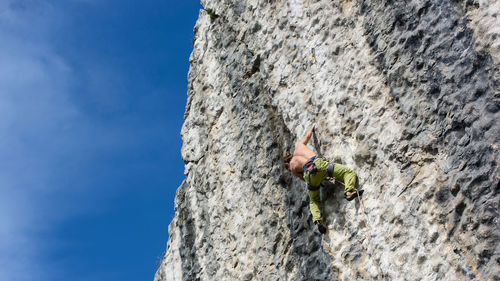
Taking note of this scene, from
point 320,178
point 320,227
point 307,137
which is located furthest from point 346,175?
point 307,137

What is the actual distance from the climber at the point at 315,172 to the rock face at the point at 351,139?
15cm

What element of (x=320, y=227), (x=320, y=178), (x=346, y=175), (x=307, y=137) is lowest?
(x=320, y=227)

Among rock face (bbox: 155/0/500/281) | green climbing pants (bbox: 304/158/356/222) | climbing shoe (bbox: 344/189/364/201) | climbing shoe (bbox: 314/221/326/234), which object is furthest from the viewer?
climbing shoe (bbox: 314/221/326/234)

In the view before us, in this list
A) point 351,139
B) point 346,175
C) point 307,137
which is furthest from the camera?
point 307,137

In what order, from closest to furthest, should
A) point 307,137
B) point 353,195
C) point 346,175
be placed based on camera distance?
point 353,195 < point 346,175 < point 307,137

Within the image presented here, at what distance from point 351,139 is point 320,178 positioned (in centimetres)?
71

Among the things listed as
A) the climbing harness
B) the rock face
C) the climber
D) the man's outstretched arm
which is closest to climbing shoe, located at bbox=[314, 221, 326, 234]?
the climber

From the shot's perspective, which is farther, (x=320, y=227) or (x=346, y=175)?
(x=320, y=227)

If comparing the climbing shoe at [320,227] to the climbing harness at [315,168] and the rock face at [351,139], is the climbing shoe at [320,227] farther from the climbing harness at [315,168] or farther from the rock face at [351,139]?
the climbing harness at [315,168]

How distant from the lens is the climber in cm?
781

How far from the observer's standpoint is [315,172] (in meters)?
8.12

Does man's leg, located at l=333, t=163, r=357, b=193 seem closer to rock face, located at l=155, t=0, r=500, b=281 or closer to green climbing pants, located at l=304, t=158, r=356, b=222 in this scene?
green climbing pants, located at l=304, t=158, r=356, b=222

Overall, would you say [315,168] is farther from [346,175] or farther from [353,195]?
[353,195]

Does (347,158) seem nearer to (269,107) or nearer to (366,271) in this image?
(366,271)
